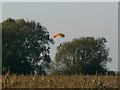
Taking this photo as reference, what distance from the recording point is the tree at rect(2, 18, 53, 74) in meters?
59.5

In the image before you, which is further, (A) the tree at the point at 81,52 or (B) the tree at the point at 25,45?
(A) the tree at the point at 81,52

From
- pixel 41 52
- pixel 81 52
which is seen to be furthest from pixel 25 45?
pixel 81 52

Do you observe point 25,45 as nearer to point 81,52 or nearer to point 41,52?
point 41,52

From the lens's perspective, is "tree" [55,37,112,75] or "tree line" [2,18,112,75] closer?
"tree line" [2,18,112,75]

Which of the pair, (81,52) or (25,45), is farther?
(81,52)

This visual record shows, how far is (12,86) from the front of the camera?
408 inches

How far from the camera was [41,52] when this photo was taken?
71875mm

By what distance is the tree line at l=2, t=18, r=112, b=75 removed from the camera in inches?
2387

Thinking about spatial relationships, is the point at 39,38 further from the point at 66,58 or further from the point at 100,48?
the point at 100,48

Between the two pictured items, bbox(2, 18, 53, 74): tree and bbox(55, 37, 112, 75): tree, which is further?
bbox(55, 37, 112, 75): tree

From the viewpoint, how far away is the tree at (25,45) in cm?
5949

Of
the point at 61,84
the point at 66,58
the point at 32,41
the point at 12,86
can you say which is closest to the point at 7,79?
the point at 12,86

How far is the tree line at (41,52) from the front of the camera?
60.6m

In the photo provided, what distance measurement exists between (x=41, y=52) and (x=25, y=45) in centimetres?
472
